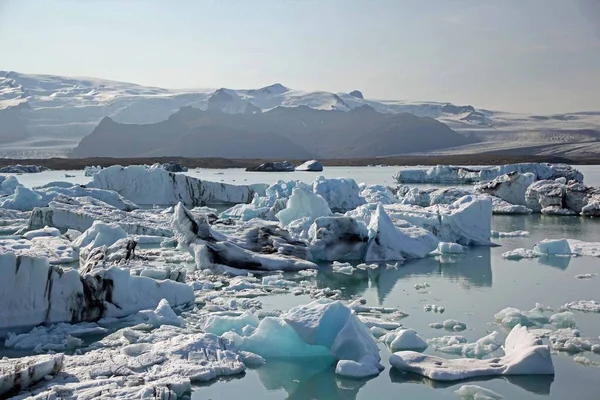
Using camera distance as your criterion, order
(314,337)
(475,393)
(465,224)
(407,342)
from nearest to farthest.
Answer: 1. (475,393)
2. (314,337)
3. (407,342)
4. (465,224)

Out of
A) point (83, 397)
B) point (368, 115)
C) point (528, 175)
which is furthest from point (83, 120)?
→ point (83, 397)

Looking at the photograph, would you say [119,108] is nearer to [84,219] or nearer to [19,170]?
[19,170]

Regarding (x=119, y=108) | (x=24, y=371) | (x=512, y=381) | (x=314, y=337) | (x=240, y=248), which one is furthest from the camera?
(x=119, y=108)

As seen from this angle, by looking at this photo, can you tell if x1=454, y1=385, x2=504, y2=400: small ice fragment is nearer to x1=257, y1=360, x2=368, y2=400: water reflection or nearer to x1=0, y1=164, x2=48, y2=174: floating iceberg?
x1=257, y1=360, x2=368, y2=400: water reflection

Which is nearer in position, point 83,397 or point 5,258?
point 83,397

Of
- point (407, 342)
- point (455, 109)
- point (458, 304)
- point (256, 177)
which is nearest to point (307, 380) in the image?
point (407, 342)

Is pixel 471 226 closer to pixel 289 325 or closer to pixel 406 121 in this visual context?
pixel 289 325

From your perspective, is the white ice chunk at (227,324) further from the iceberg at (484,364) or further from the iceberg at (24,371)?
the iceberg at (24,371)
